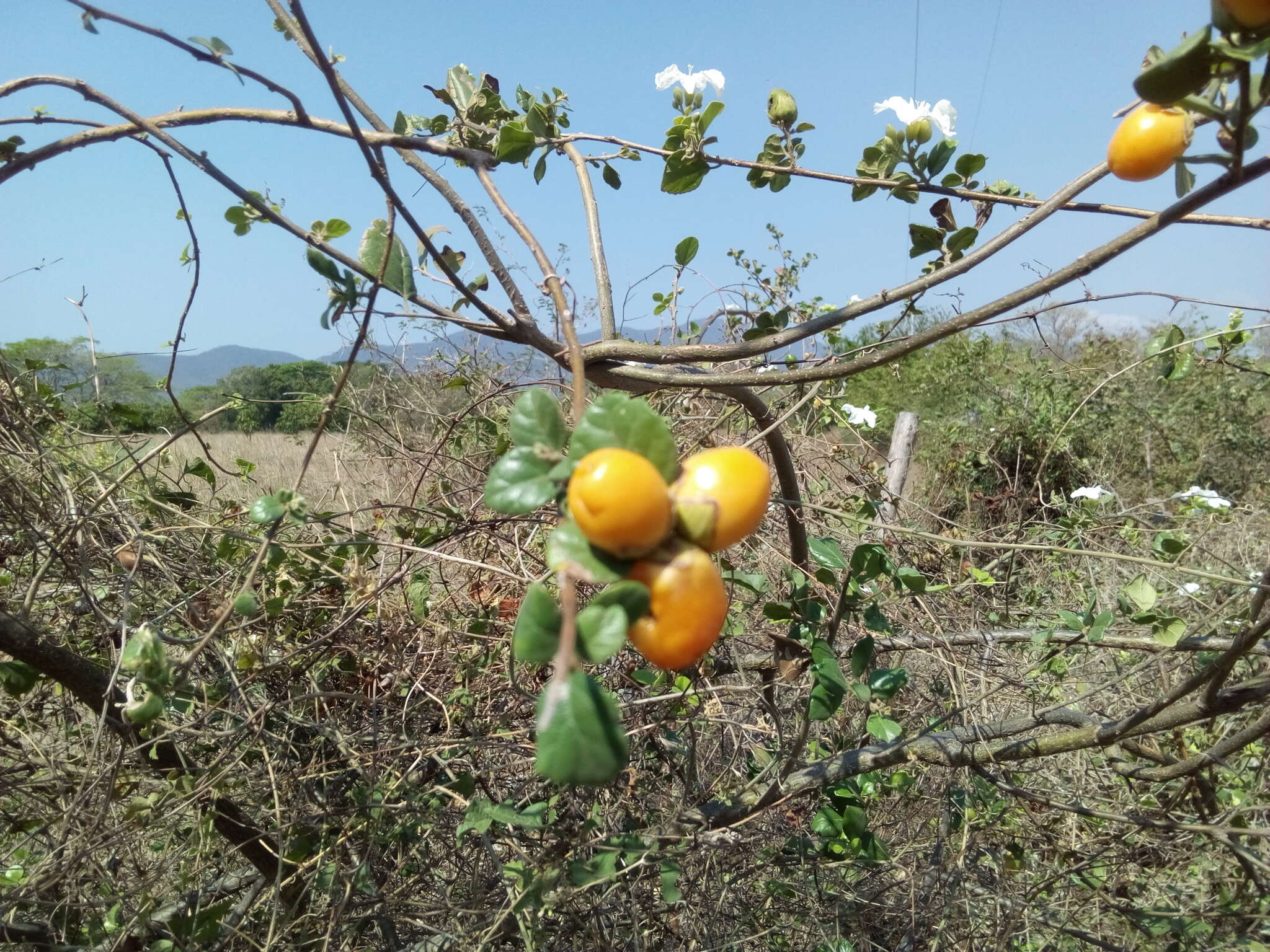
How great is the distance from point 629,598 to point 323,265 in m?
0.52

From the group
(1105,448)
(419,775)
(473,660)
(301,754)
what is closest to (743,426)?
(473,660)

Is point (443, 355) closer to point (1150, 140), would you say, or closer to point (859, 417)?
point (859, 417)

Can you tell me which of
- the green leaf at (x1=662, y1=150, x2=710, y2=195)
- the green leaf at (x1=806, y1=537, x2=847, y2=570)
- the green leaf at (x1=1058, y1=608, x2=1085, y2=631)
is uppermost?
the green leaf at (x1=662, y1=150, x2=710, y2=195)

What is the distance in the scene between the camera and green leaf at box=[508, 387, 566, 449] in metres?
0.35

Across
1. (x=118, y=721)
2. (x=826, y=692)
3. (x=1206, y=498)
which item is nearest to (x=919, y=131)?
(x=826, y=692)

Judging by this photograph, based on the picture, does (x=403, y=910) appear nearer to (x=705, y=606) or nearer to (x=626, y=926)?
(x=626, y=926)

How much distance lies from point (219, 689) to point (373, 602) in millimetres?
256

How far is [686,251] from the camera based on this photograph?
1.06 metres

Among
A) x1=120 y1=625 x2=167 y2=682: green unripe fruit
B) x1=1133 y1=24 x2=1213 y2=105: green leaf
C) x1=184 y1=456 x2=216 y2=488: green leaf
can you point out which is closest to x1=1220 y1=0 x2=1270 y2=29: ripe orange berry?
x1=1133 y1=24 x2=1213 y2=105: green leaf

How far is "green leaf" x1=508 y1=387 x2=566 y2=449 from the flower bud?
648 millimetres

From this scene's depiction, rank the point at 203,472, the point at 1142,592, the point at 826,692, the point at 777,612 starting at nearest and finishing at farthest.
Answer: the point at 826,692, the point at 777,612, the point at 1142,592, the point at 203,472

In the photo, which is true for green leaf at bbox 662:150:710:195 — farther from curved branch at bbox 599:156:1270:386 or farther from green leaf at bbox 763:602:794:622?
green leaf at bbox 763:602:794:622

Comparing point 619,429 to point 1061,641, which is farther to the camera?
point 1061,641

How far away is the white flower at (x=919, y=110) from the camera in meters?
0.79
